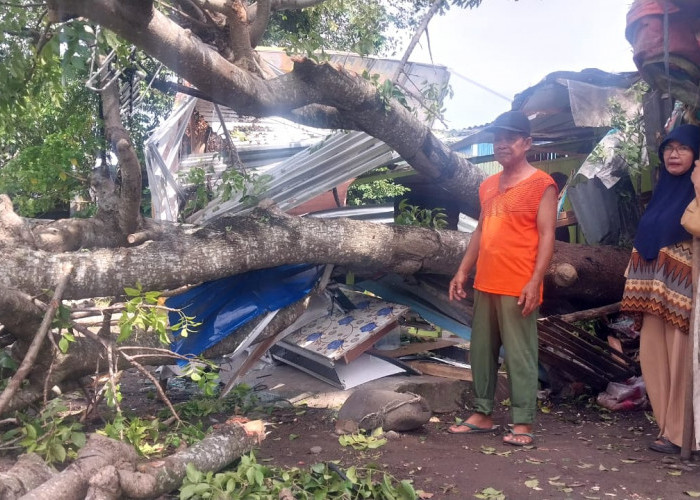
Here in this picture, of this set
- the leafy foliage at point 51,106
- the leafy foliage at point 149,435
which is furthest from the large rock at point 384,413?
the leafy foliage at point 51,106

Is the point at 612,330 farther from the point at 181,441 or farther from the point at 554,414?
the point at 181,441

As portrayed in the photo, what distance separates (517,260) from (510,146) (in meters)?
0.66

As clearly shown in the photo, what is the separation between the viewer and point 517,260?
3482mm

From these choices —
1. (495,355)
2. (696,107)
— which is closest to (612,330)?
(495,355)

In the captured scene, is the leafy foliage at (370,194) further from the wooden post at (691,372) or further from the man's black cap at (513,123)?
the wooden post at (691,372)

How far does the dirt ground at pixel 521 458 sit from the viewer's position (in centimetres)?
281

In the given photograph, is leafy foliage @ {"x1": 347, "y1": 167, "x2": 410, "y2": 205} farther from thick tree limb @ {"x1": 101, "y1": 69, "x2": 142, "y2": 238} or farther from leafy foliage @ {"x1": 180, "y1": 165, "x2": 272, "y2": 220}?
thick tree limb @ {"x1": 101, "y1": 69, "x2": 142, "y2": 238}

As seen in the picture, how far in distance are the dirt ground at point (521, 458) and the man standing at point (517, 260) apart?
0.29 meters

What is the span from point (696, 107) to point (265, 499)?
3.04 m

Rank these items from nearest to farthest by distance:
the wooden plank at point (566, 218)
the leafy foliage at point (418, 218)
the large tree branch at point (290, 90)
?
the large tree branch at point (290, 90) → the leafy foliage at point (418, 218) → the wooden plank at point (566, 218)

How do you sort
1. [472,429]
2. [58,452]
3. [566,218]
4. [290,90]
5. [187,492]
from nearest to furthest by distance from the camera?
[187,492] → [58,452] → [472,429] → [290,90] → [566,218]

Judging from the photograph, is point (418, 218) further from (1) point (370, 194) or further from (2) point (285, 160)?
(1) point (370, 194)

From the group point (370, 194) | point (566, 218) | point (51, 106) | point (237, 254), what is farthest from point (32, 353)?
point (370, 194)

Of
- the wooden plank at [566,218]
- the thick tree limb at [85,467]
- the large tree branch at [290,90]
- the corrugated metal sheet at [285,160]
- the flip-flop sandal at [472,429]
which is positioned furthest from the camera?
the wooden plank at [566,218]
